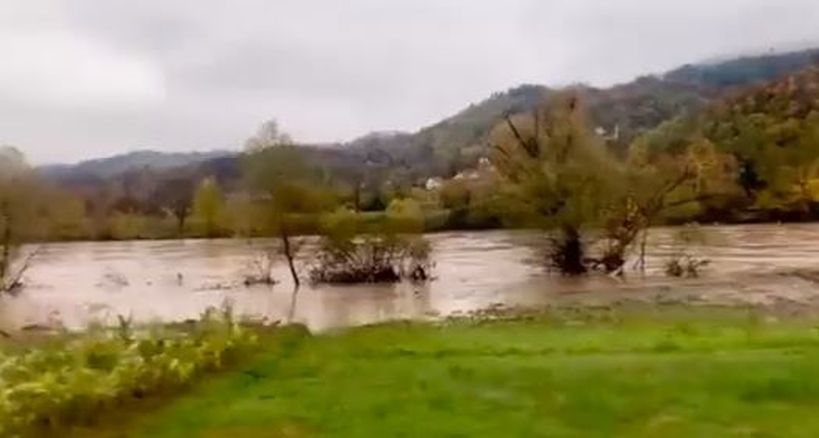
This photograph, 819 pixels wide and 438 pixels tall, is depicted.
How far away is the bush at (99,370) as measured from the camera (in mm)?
9812

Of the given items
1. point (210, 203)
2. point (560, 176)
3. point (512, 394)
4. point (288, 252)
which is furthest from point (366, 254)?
point (512, 394)

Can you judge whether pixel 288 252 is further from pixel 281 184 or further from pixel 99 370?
pixel 99 370

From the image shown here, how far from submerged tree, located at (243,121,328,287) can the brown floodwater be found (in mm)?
1342

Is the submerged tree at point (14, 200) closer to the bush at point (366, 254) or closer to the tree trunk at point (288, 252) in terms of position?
the tree trunk at point (288, 252)

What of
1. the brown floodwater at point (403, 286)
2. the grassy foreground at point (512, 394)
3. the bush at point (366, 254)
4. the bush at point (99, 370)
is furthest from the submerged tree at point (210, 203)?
the grassy foreground at point (512, 394)

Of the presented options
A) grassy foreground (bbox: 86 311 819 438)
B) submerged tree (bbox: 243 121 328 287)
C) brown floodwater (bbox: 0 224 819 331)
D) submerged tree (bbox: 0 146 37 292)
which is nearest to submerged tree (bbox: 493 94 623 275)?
brown floodwater (bbox: 0 224 819 331)

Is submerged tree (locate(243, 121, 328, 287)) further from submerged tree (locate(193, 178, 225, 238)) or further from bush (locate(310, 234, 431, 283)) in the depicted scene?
submerged tree (locate(193, 178, 225, 238))

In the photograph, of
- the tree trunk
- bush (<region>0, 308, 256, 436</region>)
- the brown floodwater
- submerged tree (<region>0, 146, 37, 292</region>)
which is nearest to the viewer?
bush (<region>0, 308, 256, 436</region>)

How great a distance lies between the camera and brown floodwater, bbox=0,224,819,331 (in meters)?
32.1

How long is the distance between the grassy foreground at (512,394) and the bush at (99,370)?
1.38 ft

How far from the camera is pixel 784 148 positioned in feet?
238

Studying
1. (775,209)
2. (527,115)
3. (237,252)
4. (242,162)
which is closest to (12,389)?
(242,162)

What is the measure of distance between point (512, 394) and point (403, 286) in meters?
31.6

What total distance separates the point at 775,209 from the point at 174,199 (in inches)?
1570
